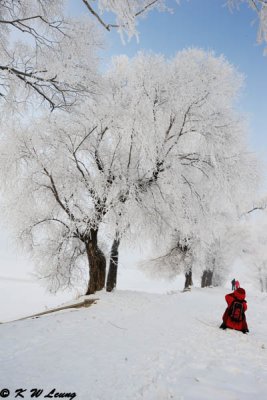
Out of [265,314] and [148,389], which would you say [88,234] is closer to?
[265,314]

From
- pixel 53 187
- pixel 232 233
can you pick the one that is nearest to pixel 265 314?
pixel 53 187

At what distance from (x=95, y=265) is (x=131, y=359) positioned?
7531mm

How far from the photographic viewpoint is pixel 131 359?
161 inches

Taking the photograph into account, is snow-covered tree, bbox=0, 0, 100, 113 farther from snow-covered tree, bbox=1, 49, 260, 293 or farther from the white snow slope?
snow-covered tree, bbox=1, 49, 260, 293

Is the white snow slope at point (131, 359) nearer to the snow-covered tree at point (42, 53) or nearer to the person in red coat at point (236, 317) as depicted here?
the person in red coat at point (236, 317)

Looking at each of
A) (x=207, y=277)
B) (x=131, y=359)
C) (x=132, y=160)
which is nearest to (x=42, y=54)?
(x=131, y=359)

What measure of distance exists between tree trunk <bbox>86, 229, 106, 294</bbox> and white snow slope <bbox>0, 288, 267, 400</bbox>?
403 centimetres

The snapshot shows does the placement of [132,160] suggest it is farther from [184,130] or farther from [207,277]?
[207,277]

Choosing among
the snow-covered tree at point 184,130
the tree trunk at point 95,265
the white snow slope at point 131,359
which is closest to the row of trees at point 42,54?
the white snow slope at point 131,359

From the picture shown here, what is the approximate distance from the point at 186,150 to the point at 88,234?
476 centimetres

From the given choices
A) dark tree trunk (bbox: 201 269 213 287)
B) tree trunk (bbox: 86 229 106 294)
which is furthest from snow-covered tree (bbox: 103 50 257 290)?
dark tree trunk (bbox: 201 269 213 287)

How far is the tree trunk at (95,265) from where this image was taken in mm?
11242

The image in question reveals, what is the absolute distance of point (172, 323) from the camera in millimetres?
6996

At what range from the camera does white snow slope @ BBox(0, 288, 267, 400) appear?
3.06 m
